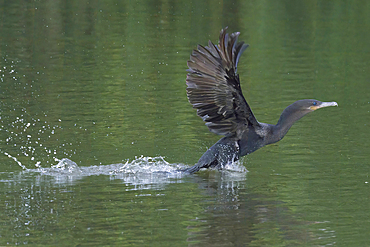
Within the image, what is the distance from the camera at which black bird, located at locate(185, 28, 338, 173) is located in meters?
8.12

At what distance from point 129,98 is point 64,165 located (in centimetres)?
495

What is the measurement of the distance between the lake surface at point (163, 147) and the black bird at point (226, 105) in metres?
0.40

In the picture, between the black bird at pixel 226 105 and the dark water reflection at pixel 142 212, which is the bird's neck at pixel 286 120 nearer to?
the black bird at pixel 226 105

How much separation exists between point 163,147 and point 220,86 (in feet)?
8.03

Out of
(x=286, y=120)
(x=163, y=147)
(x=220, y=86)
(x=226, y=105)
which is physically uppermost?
(x=220, y=86)

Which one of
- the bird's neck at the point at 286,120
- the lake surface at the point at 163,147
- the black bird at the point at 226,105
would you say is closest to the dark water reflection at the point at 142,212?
the lake surface at the point at 163,147

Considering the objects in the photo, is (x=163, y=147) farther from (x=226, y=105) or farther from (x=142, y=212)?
(x=142, y=212)

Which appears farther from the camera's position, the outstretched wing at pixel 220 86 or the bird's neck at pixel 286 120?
the bird's neck at pixel 286 120

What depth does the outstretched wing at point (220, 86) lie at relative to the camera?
26.5 feet

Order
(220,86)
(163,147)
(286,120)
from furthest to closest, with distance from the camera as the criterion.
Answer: (163,147), (286,120), (220,86)

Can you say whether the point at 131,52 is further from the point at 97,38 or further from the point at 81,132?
the point at 81,132

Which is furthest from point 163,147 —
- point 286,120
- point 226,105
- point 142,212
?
point 142,212

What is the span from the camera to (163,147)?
1055cm

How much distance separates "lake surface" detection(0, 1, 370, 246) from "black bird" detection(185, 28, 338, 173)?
0.40m
